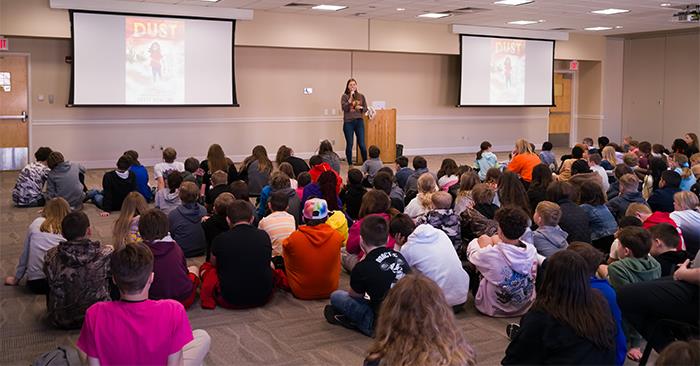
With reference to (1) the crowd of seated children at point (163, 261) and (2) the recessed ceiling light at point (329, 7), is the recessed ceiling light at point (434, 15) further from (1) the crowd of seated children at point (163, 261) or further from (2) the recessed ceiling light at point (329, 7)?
(1) the crowd of seated children at point (163, 261)

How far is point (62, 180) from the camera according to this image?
8461 mm

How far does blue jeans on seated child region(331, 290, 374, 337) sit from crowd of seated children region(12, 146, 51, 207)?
5.74 m

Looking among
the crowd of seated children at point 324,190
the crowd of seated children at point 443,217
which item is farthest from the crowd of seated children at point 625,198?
the crowd of seated children at point 324,190

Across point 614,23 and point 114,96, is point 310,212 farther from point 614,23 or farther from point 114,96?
point 614,23

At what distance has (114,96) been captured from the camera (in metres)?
12.1

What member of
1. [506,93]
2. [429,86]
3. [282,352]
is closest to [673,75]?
[506,93]

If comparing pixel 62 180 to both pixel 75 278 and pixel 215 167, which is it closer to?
pixel 215 167

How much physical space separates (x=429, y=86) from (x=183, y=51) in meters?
5.88

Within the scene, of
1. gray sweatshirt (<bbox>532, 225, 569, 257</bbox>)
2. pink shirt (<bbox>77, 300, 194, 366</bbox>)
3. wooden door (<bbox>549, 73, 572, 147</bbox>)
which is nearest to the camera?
pink shirt (<bbox>77, 300, 194, 366</bbox>)

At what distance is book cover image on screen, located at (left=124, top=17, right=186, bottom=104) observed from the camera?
1214 centimetres

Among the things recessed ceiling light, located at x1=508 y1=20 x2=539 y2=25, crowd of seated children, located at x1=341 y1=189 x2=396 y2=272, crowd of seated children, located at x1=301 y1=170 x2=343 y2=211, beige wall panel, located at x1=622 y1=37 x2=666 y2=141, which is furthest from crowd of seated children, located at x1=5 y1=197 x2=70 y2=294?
beige wall panel, located at x1=622 y1=37 x2=666 y2=141

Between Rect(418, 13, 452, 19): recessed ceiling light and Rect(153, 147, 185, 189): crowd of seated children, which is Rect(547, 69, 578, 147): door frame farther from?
Rect(153, 147, 185, 189): crowd of seated children

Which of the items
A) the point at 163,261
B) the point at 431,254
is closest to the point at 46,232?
the point at 163,261

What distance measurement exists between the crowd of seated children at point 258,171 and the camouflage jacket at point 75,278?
158 inches
